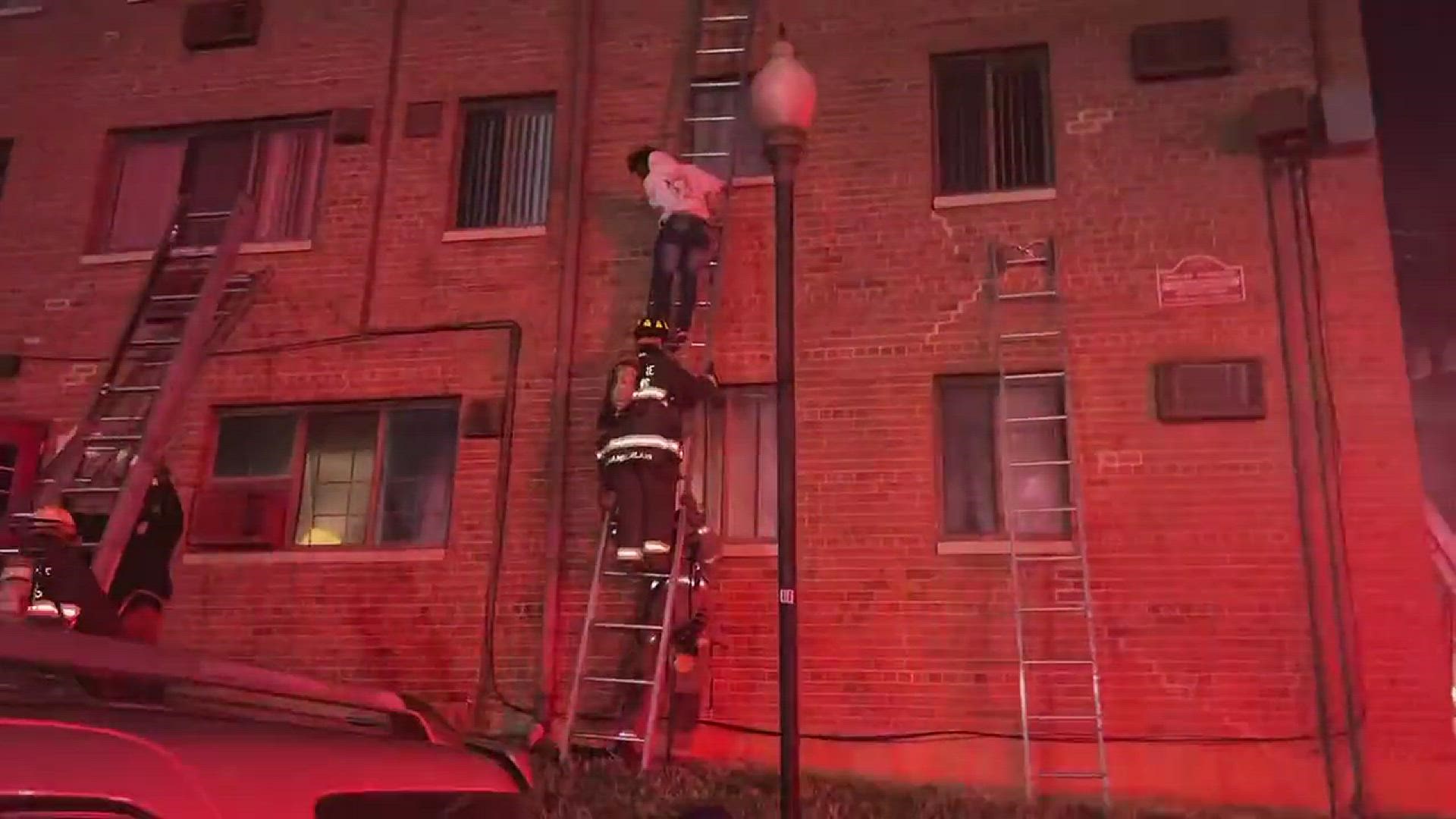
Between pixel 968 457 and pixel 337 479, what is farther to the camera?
pixel 337 479

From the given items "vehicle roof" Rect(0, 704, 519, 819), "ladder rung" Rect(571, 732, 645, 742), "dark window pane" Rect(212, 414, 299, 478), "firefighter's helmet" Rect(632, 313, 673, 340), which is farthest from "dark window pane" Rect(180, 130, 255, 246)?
"vehicle roof" Rect(0, 704, 519, 819)

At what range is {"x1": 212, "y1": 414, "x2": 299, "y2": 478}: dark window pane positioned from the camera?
983 cm

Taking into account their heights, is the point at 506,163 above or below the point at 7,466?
above

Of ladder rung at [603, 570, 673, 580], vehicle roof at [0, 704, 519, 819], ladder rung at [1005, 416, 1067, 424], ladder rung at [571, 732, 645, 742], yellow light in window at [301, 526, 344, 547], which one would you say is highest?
ladder rung at [1005, 416, 1067, 424]

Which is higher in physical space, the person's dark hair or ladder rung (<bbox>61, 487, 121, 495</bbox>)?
the person's dark hair

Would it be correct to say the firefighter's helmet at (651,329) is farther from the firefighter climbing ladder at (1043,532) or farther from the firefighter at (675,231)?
the firefighter climbing ladder at (1043,532)

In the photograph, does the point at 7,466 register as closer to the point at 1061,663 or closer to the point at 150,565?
the point at 150,565

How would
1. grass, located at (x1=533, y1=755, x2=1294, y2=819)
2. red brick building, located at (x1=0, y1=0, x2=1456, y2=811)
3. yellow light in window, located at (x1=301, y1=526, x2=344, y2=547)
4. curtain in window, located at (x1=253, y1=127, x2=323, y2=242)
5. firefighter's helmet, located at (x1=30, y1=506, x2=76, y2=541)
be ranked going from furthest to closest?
1. curtain in window, located at (x1=253, y1=127, x2=323, y2=242)
2. yellow light in window, located at (x1=301, y1=526, x2=344, y2=547)
3. red brick building, located at (x1=0, y1=0, x2=1456, y2=811)
4. firefighter's helmet, located at (x1=30, y1=506, x2=76, y2=541)
5. grass, located at (x1=533, y1=755, x2=1294, y2=819)

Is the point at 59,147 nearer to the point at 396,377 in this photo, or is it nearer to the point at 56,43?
the point at 56,43

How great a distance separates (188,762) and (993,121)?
28.4ft

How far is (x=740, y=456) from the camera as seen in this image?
9164mm

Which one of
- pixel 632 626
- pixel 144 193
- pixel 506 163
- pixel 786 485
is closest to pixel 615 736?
pixel 632 626

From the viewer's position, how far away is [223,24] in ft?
35.7

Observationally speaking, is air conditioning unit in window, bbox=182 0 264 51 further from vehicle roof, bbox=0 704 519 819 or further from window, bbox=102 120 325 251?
vehicle roof, bbox=0 704 519 819
